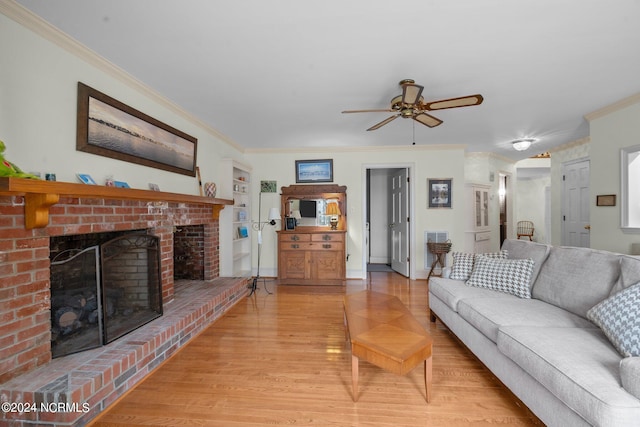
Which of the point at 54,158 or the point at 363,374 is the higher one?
the point at 54,158

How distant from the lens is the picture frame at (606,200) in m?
3.24

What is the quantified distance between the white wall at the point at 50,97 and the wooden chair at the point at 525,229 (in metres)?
9.85

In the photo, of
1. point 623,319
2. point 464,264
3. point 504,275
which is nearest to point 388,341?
point 623,319

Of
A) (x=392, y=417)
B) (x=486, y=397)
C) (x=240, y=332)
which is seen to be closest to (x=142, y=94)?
(x=240, y=332)

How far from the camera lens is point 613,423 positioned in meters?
1.09

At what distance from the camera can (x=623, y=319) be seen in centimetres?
146

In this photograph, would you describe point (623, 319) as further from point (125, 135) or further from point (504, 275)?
point (125, 135)

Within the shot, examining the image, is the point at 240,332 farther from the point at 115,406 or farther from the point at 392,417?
the point at 392,417

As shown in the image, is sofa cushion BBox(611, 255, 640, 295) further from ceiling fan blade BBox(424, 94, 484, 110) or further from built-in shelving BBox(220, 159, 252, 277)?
built-in shelving BBox(220, 159, 252, 277)

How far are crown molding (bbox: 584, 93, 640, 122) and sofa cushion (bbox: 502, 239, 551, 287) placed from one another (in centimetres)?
191

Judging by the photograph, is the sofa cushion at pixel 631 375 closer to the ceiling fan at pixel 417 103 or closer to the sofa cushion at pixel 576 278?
the sofa cushion at pixel 576 278

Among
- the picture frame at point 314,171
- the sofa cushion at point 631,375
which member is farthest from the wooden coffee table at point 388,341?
the picture frame at point 314,171

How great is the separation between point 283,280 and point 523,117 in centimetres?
410

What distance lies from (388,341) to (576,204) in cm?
511
